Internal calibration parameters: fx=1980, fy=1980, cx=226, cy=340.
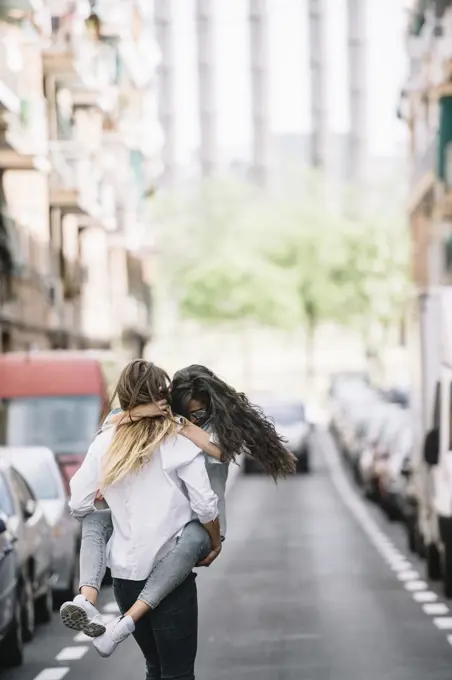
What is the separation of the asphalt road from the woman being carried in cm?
364

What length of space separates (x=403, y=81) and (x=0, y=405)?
38539mm

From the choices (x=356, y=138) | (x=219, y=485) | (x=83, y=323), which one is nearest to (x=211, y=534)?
(x=219, y=485)

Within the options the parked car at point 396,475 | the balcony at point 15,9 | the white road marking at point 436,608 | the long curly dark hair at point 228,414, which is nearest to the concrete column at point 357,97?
the balcony at point 15,9

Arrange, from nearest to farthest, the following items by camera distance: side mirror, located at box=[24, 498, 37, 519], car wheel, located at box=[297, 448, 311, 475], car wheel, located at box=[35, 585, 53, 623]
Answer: side mirror, located at box=[24, 498, 37, 519] → car wheel, located at box=[35, 585, 53, 623] → car wheel, located at box=[297, 448, 311, 475]

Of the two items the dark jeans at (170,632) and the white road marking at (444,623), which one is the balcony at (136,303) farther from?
the dark jeans at (170,632)

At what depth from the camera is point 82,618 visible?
764 centimetres

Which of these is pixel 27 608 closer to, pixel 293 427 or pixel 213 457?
pixel 213 457

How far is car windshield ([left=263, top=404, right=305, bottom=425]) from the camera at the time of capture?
4859 centimetres

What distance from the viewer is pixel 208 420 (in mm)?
8289

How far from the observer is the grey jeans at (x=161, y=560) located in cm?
764

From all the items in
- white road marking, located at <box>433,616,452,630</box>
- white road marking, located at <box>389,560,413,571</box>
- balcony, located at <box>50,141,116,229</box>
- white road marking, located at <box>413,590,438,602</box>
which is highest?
balcony, located at <box>50,141,116,229</box>

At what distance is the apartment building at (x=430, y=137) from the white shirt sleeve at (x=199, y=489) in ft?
120

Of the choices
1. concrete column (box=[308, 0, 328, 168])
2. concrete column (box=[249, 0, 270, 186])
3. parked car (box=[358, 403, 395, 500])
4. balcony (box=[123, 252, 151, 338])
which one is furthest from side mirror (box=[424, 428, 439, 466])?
concrete column (box=[249, 0, 270, 186])

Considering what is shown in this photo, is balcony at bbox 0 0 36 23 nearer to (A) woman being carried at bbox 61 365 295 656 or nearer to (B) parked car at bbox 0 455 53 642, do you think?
(B) parked car at bbox 0 455 53 642
